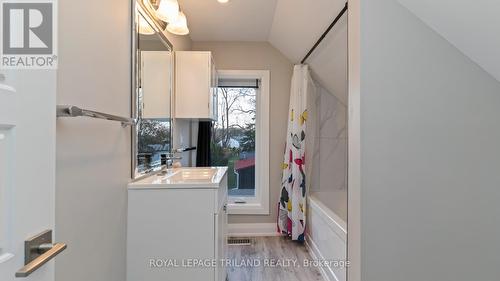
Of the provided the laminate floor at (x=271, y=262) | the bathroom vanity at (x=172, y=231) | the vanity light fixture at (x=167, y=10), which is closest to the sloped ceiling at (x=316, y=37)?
the vanity light fixture at (x=167, y=10)

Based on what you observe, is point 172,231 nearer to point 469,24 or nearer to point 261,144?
point 469,24

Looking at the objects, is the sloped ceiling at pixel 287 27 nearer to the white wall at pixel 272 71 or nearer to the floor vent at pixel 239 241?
the white wall at pixel 272 71

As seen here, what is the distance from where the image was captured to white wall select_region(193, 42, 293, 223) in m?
3.36

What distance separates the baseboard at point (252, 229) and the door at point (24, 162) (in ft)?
9.07

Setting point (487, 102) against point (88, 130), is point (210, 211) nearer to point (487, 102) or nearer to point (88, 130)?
point (88, 130)

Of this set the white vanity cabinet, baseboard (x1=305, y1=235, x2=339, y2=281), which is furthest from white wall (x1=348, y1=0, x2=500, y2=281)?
the white vanity cabinet

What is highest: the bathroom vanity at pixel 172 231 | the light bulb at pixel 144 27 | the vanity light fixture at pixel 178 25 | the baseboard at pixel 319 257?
the vanity light fixture at pixel 178 25

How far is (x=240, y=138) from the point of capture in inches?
139

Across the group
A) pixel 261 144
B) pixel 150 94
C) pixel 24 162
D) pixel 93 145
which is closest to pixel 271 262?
pixel 261 144

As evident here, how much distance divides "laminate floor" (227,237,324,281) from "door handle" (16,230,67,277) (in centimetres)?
190

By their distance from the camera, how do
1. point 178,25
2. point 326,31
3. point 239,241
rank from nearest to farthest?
point 178,25 < point 326,31 < point 239,241

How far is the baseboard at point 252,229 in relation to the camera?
3.35 m

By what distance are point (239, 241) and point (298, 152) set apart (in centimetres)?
124

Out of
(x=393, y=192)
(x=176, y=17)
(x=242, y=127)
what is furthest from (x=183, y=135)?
(x=393, y=192)
